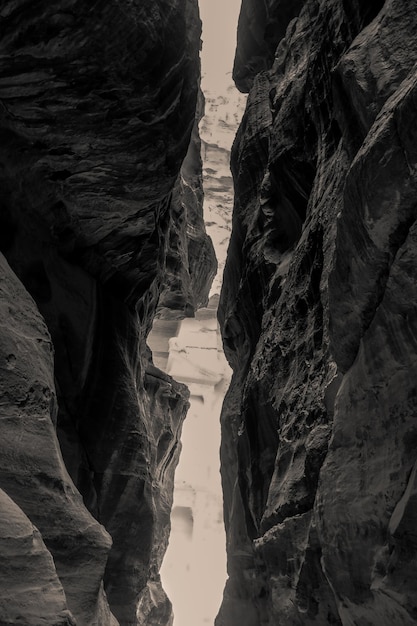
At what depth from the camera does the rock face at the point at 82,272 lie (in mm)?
5289

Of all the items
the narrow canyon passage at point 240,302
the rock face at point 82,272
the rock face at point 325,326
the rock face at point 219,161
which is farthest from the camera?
the rock face at point 219,161

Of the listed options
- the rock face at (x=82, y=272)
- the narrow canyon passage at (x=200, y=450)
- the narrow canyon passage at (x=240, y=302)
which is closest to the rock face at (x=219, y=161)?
the narrow canyon passage at (x=200, y=450)

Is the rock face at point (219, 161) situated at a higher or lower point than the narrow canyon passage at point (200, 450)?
higher

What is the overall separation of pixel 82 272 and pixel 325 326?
3.94m

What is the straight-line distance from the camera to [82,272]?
8.60m

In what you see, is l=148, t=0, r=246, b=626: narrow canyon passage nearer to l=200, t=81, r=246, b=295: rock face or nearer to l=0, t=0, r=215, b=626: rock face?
l=200, t=81, r=246, b=295: rock face

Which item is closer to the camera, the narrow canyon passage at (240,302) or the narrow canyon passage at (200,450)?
the narrow canyon passage at (240,302)

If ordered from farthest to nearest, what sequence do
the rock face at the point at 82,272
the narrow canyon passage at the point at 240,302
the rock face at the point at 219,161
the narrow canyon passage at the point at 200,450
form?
the rock face at the point at 219,161 < the narrow canyon passage at the point at 200,450 < the rock face at the point at 82,272 < the narrow canyon passage at the point at 240,302

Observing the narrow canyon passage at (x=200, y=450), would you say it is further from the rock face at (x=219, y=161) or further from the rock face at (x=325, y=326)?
the rock face at (x=325, y=326)

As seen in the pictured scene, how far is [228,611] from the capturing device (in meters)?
8.73

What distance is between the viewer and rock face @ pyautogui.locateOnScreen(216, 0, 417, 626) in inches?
143

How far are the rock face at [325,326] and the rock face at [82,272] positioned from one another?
1.53 metres

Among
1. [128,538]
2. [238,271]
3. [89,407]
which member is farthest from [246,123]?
[128,538]

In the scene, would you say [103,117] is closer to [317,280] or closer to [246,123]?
[317,280]
